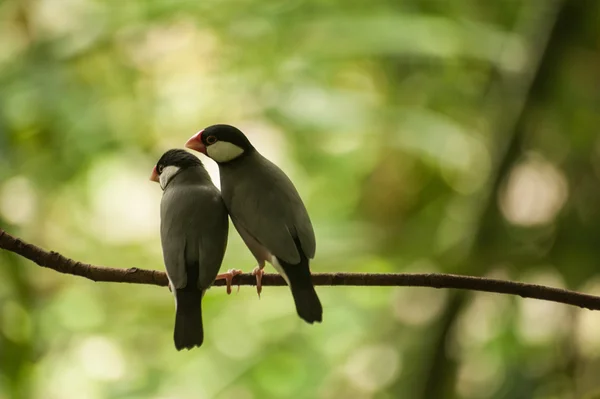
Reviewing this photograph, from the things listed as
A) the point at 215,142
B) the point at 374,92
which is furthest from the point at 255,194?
the point at 374,92

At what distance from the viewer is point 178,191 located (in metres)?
1.02

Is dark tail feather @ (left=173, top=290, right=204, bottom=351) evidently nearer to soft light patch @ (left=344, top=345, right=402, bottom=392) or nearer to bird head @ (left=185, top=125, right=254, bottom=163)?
bird head @ (left=185, top=125, right=254, bottom=163)

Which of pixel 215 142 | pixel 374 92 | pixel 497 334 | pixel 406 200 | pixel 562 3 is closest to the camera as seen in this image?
pixel 215 142

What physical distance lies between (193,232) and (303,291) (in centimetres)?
19

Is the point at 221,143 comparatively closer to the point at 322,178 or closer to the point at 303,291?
the point at 303,291

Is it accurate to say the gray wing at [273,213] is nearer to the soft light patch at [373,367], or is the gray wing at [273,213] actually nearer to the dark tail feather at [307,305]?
the dark tail feather at [307,305]

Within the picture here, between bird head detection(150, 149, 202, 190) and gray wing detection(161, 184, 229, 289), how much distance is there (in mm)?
72

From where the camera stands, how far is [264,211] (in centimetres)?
92

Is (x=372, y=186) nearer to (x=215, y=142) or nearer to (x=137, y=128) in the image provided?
(x=137, y=128)

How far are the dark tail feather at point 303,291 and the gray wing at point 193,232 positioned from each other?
8 cm

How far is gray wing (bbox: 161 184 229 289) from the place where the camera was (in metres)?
0.87

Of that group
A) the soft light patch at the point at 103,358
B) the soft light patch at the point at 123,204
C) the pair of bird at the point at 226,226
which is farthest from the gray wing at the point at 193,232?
the soft light patch at the point at 103,358

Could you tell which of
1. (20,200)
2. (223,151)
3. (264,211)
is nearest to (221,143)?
(223,151)

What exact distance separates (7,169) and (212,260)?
40.4 inches
